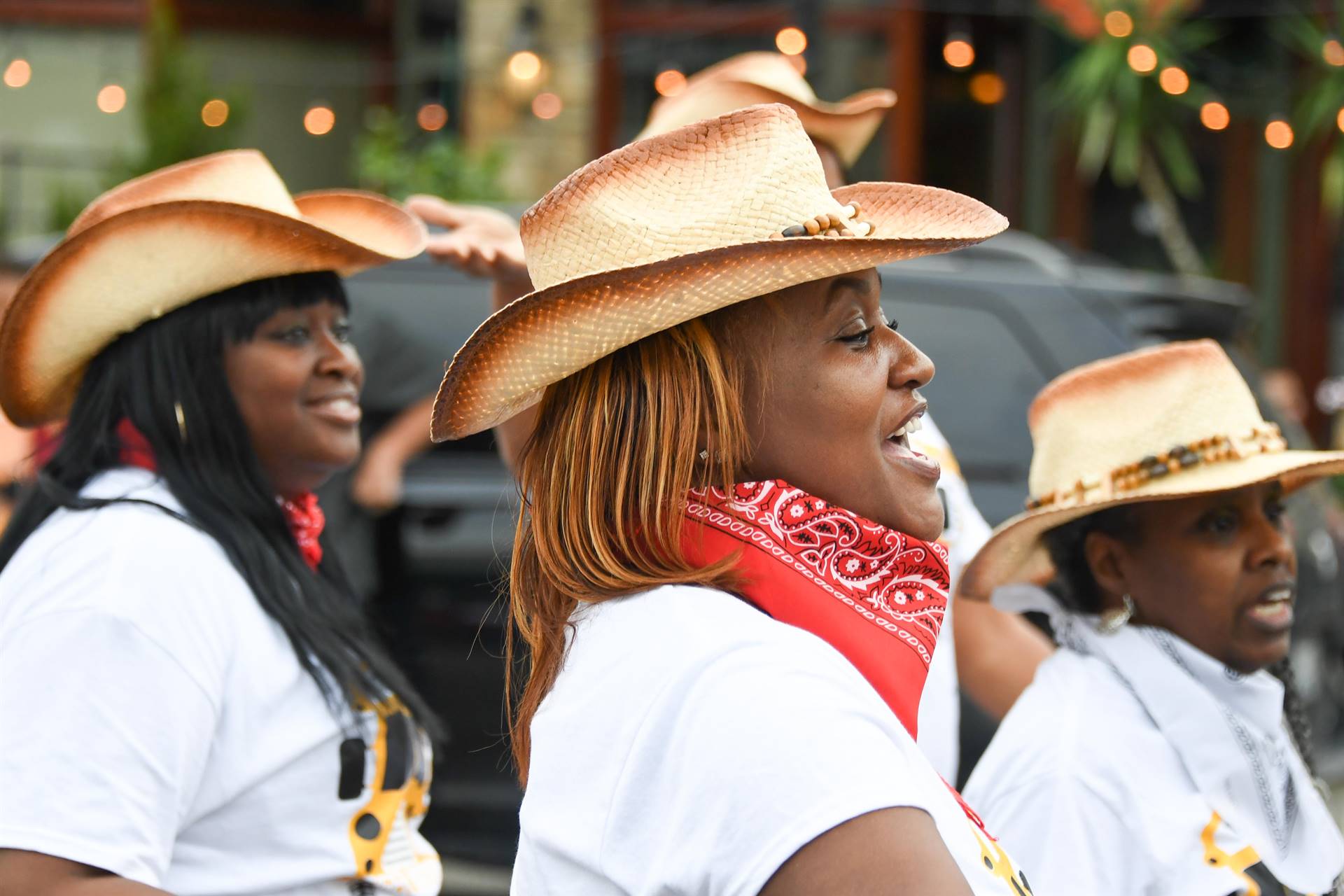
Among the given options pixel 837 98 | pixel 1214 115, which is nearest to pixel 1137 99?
pixel 1214 115

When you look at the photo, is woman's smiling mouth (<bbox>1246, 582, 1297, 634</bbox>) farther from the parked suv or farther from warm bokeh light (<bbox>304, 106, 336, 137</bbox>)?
warm bokeh light (<bbox>304, 106, 336, 137</bbox>)

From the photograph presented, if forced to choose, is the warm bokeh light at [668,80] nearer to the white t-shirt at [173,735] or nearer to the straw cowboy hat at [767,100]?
the straw cowboy hat at [767,100]

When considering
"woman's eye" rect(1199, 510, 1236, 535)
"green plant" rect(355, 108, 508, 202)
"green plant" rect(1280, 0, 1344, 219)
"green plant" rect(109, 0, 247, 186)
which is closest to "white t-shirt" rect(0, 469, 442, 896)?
"woman's eye" rect(1199, 510, 1236, 535)

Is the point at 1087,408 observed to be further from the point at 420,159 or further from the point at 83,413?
the point at 420,159

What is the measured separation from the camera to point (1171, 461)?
2512 mm

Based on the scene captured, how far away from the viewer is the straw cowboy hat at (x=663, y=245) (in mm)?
1541

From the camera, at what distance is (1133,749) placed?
7.68 ft

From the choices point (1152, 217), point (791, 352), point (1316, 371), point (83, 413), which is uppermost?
point (791, 352)

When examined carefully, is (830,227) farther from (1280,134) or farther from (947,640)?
(1280,134)

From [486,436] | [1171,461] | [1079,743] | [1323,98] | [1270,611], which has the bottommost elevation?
[486,436]

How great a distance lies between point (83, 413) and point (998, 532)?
156 cm

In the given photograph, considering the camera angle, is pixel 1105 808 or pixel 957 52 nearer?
pixel 1105 808

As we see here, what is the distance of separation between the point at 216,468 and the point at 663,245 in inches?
48.7

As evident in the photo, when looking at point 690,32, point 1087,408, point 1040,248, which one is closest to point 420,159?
point 690,32
